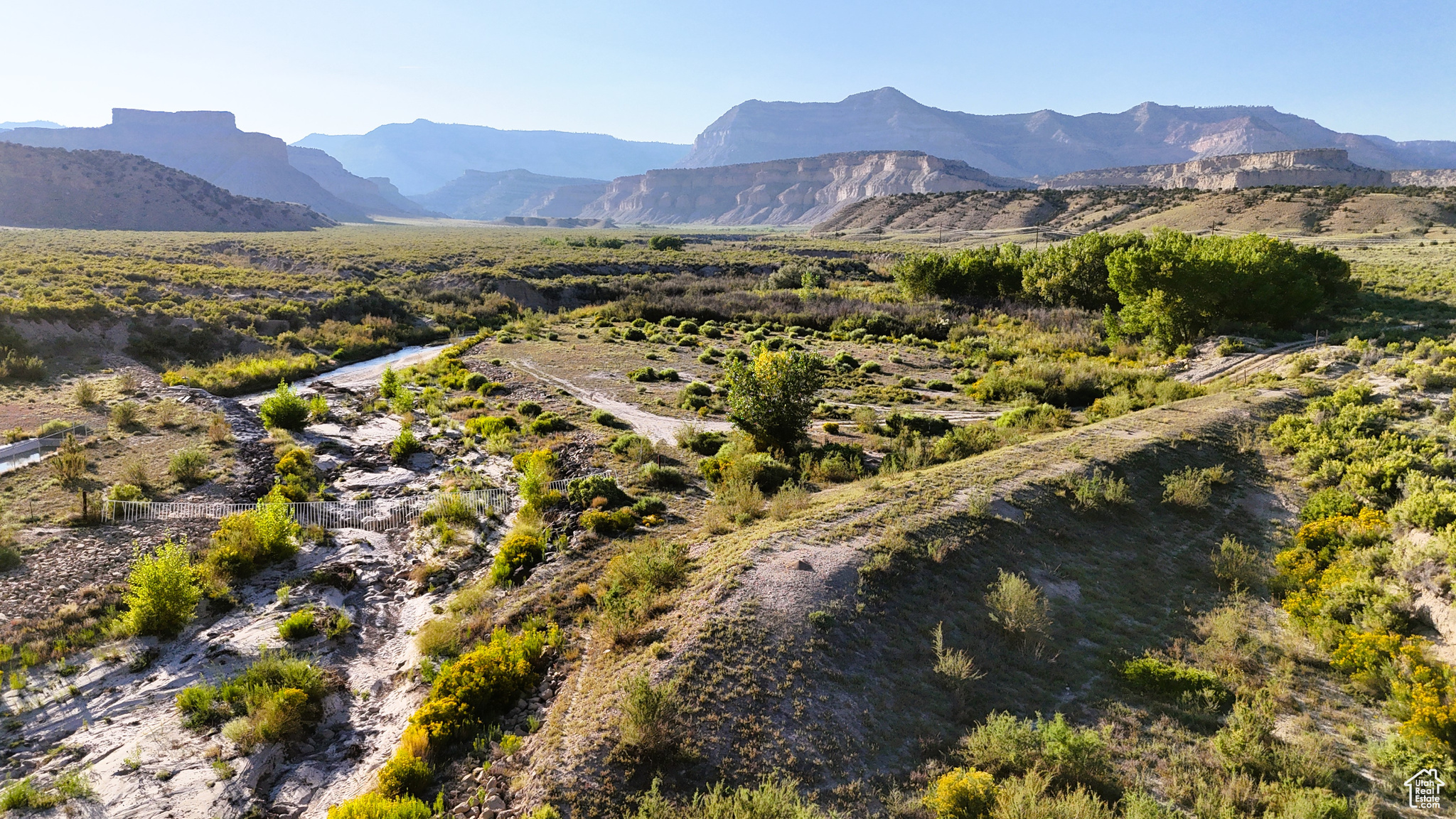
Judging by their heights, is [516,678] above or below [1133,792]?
below

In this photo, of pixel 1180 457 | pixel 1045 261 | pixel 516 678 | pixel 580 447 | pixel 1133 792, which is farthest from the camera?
pixel 1045 261

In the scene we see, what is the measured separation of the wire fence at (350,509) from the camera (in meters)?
15.8

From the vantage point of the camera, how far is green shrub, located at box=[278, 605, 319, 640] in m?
11.7

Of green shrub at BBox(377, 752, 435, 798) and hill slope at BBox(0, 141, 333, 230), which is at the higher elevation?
hill slope at BBox(0, 141, 333, 230)

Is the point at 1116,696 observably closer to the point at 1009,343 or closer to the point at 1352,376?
the point at 1352,376

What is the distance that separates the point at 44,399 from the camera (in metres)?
24.0

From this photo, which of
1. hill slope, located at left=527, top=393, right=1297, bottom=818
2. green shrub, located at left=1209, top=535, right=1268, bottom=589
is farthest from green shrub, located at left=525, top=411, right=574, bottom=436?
green shrub, located at left=1209, top=535, right=1268, bottom=589

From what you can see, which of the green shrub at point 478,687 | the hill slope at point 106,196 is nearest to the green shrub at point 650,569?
the green shrub at point 478,687

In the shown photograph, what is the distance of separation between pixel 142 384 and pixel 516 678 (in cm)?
2715

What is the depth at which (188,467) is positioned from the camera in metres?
18.1

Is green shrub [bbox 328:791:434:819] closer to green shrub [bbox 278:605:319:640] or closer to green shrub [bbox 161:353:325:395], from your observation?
green shrub [bbox 278:605:319:640]

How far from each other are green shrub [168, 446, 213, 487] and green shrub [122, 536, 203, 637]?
6.78 metres

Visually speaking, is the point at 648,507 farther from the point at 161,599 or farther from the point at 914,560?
the point at 161,599

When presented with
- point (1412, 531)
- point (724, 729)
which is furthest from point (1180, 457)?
point (724, 729)
